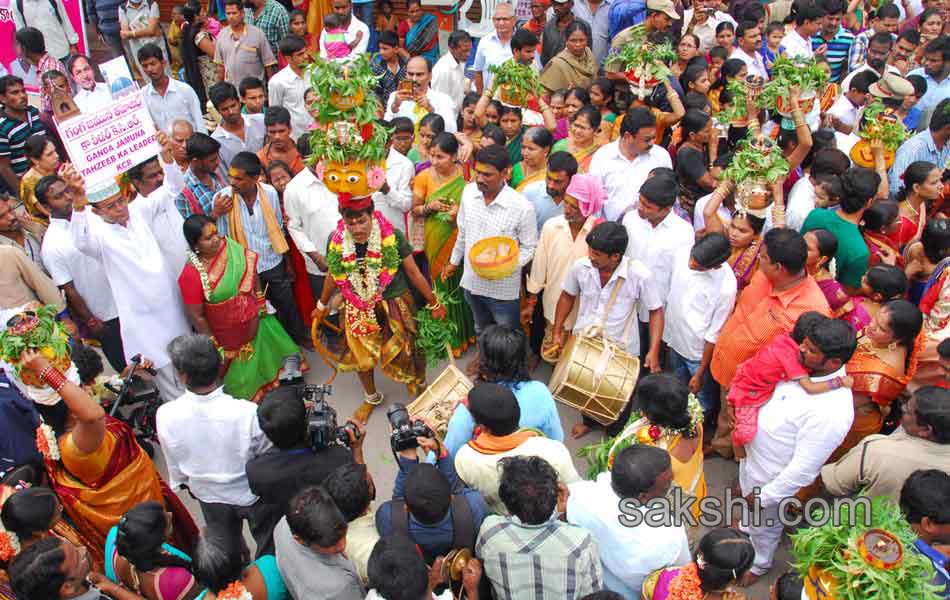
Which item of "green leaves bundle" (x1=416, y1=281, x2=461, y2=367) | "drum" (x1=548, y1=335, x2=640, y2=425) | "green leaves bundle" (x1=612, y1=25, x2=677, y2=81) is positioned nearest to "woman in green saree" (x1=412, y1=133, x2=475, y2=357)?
"green leaves bundle" (x1=416, y1=281, x2=461, y2=367)

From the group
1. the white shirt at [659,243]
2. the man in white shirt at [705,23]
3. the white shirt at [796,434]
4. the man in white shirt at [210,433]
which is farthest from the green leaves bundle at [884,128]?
the man in white shirt at [210,433]

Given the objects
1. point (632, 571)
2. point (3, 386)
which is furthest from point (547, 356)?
point (3, 386)

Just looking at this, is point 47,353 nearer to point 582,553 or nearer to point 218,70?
point 582,553

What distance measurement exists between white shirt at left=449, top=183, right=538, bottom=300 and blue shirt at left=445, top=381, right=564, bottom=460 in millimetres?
1742

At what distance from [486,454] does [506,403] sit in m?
0.27

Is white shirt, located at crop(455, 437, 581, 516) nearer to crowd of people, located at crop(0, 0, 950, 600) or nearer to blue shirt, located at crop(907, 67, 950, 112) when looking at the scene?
crowd of people, located at crop(0, 0, 950, 600)

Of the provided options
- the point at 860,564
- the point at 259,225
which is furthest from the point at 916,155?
the point at 259,225

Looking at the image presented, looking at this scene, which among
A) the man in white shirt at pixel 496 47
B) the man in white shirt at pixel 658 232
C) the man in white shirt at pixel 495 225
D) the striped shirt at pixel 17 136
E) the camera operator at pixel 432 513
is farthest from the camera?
the man in white shirt at pixel 496 47

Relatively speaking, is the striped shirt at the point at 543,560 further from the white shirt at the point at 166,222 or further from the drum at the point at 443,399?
the white shirt at the point at 166,222

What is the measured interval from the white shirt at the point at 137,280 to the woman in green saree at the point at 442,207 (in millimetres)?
2045

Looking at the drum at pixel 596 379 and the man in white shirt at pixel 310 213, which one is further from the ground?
the man in white shirt at pixel 310 213

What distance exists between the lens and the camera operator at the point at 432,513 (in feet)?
9.75

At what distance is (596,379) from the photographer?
179 inches

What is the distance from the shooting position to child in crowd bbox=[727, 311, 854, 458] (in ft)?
12.3
